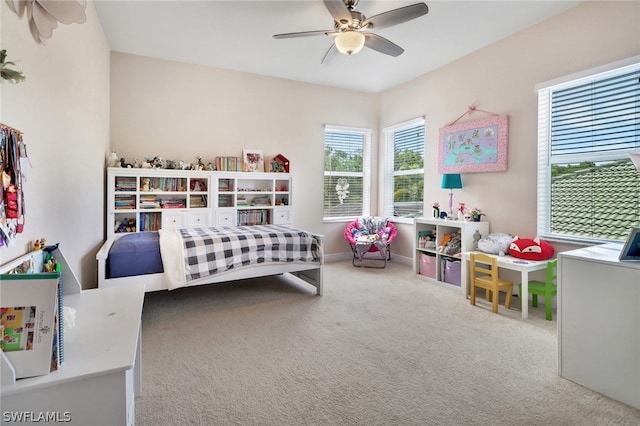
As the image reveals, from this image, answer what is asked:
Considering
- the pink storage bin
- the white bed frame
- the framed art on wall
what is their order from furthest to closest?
1. the pink storage bin
2. the framed art on wall
3. the white bed frame

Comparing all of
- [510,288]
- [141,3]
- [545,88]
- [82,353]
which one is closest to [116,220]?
[141,3]

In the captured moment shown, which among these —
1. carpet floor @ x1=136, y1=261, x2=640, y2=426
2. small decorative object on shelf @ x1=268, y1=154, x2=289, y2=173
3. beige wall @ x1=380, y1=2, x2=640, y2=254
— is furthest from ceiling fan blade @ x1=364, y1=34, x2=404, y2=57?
carpet floor @ x1=136, y1=261, x2=640, y2=426

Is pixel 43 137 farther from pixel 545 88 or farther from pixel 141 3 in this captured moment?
pixel 545 88

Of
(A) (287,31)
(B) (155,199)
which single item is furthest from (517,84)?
(B) (155,199)

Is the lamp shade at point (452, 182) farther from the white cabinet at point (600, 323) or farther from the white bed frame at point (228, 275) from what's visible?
the white cabinet at point (600, 323)

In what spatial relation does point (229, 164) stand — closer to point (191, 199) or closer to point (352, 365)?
point (191, 199)

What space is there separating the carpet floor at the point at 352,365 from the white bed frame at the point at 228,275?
284mm

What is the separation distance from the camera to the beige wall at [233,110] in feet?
5.85

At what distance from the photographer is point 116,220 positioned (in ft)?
12.8

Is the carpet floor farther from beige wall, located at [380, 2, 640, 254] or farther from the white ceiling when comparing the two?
the white ceiling

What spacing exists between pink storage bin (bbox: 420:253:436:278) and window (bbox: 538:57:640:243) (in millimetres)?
1233

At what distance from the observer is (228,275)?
119 inches

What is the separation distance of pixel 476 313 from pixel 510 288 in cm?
42

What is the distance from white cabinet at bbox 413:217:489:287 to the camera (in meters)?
3.68
